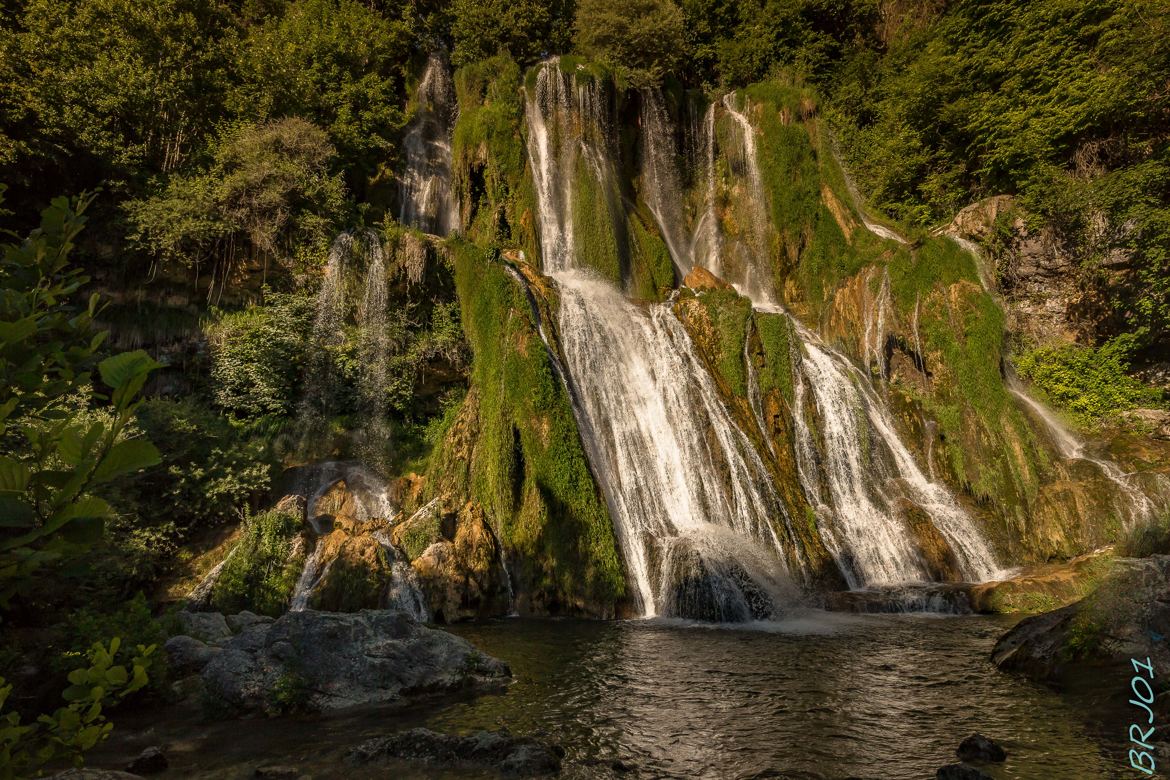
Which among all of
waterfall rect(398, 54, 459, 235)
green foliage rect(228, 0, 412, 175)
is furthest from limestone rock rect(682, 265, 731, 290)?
green foliage rect(228, 0, 412, 175)

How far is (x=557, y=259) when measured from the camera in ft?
71.0

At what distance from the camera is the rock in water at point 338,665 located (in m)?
6.27

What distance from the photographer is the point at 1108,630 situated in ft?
21.9

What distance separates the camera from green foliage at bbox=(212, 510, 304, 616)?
39.5 feet

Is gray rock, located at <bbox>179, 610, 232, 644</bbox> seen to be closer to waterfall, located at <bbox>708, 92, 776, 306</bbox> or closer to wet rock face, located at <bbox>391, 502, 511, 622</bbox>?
wet rock face, located at <bbox>391, 502, 511, 622</bbox>

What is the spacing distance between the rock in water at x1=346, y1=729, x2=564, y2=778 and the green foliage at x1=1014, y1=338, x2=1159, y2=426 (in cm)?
1960

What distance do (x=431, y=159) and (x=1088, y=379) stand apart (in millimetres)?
25251

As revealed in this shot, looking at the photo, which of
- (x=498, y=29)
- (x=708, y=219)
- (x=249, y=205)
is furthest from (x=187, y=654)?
(x=498, y=29)

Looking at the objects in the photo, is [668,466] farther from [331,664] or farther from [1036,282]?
[1036,282]

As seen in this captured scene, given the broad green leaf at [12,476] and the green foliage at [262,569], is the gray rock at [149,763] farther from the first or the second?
the green foliage at [262,569]

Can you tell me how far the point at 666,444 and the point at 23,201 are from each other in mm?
19351

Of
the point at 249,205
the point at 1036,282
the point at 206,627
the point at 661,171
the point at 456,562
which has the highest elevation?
the point at 661,171

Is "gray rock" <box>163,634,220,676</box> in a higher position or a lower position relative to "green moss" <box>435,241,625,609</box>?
lower

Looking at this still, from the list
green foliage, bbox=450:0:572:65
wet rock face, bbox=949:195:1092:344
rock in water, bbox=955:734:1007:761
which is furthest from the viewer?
green foliage, bbox=450:0:572:65
